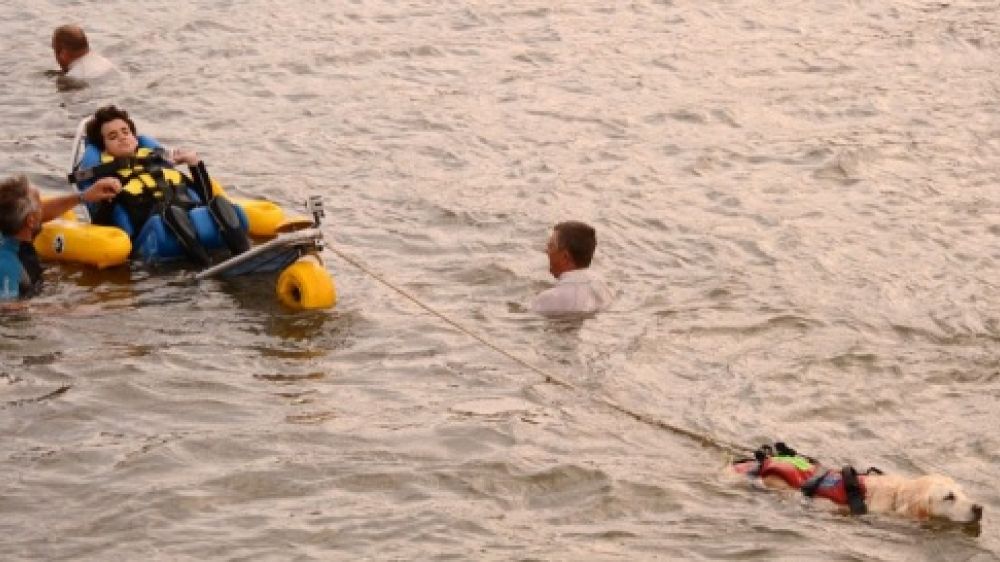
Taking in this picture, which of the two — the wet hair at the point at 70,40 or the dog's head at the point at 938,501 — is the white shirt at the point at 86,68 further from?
the dog's head at the point at 938,501

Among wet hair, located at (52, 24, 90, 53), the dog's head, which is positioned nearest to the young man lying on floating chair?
wet hair, located at (52, 24, 90, 53)

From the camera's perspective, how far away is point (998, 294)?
12.1 m

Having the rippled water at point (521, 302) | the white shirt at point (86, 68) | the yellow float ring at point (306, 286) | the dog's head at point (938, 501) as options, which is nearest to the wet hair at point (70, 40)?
the white shirt at point (86, 68)

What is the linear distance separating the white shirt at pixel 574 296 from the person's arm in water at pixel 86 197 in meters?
3.03

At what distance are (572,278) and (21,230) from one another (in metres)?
3.73

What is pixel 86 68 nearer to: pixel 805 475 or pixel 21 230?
pixel 21 230

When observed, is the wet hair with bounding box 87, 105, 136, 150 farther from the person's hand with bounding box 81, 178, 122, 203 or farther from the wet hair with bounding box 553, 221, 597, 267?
the wet hair with bounding box 553, 221, 597, 267

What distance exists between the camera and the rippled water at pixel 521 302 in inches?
A: 344

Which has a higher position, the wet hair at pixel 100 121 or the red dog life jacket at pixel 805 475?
the wet hair at pixel 100 121

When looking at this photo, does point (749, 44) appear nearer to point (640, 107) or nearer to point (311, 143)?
point (640, 107)

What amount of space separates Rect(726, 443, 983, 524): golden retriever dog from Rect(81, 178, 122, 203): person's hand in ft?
16.9

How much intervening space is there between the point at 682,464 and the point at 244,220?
14.8ft

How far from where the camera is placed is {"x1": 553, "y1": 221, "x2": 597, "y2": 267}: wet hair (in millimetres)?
11562

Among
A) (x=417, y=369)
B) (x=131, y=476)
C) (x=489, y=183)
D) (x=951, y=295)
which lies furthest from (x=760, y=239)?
(x=131, y=476)
